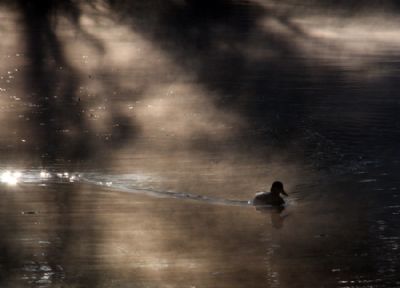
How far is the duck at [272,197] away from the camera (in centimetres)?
1319

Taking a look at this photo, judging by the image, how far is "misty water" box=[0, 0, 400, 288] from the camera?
1144 centimetres

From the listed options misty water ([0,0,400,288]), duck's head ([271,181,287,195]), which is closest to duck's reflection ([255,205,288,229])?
misty water ([0,0,400,288])

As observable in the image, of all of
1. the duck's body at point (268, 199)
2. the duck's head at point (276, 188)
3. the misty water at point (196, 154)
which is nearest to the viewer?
the misty water at point (196, 154)

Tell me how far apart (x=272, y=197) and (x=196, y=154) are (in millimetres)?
2905

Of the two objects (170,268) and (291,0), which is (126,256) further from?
(291,0)

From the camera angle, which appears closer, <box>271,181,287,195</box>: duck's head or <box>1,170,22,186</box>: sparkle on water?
<box>271,181,287,195</box>: duck's head

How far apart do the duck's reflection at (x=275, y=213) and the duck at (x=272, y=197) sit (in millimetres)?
44

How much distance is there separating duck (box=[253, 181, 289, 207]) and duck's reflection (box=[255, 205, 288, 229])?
4 centimetres

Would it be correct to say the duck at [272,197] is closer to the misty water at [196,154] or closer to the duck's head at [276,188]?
the duck's head at [276,188]

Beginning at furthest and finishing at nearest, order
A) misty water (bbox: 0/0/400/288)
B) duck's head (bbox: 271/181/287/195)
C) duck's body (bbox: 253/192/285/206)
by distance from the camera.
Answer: duck's head (bbox: 271/181/287/195)
duck's body (bbox: 253/192/285/206)
misty water (bbox: 0/0/400/288)

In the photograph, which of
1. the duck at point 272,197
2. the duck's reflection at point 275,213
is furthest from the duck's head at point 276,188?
the duck's reflection at point 275,213

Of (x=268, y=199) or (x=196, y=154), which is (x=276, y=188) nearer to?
(x=268, y=199)

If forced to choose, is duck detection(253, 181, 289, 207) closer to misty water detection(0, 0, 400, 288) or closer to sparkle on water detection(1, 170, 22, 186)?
misty water detection(0, 0, 400, 288)

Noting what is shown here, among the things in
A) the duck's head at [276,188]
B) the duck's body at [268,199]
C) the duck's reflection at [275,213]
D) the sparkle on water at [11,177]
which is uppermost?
the sparkle on water at [11,177]
